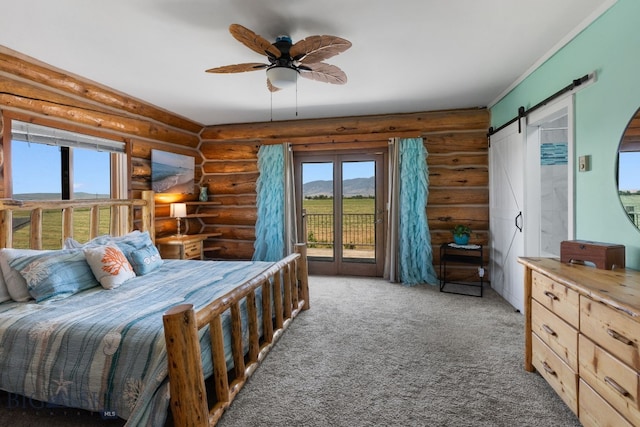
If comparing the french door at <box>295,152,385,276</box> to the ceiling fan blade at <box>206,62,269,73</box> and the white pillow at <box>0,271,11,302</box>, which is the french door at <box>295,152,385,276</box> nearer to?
the ceiling fan blade at <box>206,62,269,73</box>

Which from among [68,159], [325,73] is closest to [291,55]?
[325,73]

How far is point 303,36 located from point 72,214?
108 inches

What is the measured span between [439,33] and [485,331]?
2.65 metres

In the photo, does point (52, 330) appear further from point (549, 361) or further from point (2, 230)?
point (549, 361)

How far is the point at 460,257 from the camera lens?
4.25 metres

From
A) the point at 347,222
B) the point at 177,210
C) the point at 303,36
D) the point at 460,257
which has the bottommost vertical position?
the point at 460,257

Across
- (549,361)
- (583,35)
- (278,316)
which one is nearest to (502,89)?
(583,35)

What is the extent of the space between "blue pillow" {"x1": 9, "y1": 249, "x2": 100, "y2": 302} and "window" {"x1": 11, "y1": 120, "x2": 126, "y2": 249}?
0.83 m

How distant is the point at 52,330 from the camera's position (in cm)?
180

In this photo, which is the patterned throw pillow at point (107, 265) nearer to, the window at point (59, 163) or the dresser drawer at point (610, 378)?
the window at point (59, 163)

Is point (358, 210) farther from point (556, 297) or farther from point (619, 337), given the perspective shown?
point (619, 337)

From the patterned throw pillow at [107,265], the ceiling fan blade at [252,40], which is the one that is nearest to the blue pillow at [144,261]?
the patterned throw pillow at [107,265]

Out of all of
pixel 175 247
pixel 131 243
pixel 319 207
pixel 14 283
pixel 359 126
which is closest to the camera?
pixel 14 283

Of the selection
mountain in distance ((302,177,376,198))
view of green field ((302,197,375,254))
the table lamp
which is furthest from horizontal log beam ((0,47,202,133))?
view of green field ((302,197,375,254))
